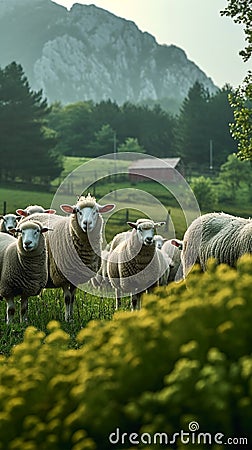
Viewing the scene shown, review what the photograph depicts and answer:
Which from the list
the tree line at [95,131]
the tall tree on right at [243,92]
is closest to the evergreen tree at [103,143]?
the tree line at [95,131]

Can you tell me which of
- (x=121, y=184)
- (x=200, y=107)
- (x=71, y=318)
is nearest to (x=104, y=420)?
(x=71, y=318)

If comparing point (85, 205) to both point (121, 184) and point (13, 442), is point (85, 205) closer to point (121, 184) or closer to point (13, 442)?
point (13, 442)

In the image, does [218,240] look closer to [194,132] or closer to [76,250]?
[76,250]

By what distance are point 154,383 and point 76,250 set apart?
318 inches

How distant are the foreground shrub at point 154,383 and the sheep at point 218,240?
18.2 ft

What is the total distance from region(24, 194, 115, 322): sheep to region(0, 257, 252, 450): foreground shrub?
7.44 metres

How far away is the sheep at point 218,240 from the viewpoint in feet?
26.0

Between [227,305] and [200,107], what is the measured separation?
6697 centimetres

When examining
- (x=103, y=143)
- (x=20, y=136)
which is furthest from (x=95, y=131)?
(x=20, y=136)

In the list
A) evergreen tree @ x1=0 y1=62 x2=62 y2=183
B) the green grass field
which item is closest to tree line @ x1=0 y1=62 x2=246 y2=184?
evergreen tree @ x1=0 y1=62 x2=62 y2=183

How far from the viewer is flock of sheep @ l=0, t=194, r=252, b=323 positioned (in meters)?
8.63

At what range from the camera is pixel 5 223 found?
42.1 feet

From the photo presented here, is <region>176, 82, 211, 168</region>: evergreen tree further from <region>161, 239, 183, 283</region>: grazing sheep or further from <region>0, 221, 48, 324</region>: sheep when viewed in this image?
<region>0, 221, 48, 324</region>: sheep

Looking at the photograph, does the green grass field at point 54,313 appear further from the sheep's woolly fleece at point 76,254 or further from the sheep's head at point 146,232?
the sheep's head at point 146,232
